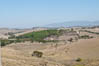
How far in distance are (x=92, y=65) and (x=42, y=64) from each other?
7178 mm

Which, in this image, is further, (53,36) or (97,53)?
(53,36)

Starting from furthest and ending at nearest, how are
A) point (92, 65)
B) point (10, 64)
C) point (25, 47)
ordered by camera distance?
point (25, 47), point (92, 65), point (10, 64)

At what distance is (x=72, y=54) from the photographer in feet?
181

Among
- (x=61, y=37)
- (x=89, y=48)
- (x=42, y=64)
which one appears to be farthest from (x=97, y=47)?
(x=61, y=37)

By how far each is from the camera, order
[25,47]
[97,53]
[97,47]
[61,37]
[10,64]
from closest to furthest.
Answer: [10,64], [97,53], [97,47], [25,47], [61,37]

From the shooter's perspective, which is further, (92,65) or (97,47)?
(97,47)

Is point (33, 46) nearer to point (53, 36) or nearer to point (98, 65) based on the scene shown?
point (53, 36)

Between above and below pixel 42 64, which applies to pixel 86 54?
below

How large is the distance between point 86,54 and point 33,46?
31.9 meters

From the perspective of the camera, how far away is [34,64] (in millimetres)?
24391

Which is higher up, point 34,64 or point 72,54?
point 34,64

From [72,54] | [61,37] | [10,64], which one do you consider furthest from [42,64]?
[61,37]

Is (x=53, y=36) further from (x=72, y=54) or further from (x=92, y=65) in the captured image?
(x=92, y=65)

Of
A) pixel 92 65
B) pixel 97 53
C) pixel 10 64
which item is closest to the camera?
pixel 10 64
